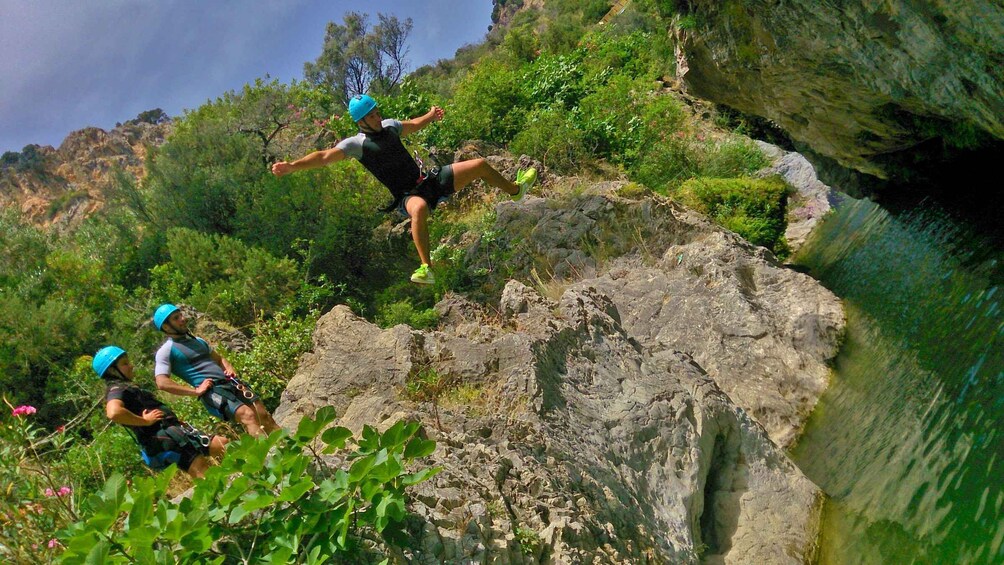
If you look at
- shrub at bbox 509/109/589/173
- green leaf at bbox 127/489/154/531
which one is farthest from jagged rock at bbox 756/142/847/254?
green leaf at bbox 127/489/154/531

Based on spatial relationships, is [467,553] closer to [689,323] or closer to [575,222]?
[689,323]

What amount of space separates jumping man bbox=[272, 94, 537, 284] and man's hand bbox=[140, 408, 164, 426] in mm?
2780

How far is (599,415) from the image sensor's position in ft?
20.2

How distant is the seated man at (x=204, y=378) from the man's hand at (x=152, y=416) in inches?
13.0

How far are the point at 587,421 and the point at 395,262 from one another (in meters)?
10.5

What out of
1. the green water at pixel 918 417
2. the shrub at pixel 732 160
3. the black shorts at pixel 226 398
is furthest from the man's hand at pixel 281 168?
the shrub at pixel 732 160

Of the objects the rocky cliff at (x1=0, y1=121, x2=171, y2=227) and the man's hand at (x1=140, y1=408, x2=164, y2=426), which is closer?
the man's hand at (x1=140, y1=408, x2=164, y2=426)

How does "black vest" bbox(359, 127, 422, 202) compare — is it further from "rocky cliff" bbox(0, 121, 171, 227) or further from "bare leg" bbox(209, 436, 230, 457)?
"rocky cliff" bbox(0, 121, 171, 227)

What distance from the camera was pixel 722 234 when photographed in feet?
38.2

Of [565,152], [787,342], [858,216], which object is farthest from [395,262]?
[858,216]

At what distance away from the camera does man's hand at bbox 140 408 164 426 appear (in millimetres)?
5932

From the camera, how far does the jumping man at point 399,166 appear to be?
24.8 feet

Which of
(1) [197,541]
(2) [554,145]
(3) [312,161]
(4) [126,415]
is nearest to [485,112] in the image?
(2) [554,145]

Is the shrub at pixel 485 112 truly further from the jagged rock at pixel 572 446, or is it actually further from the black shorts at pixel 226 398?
the black shorts at pixel 226 398
